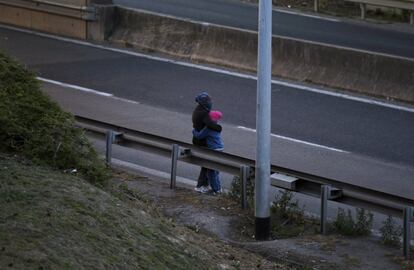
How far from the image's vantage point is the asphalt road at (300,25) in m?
23.7

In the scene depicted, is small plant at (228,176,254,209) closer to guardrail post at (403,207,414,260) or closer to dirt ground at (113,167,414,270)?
dirt ground at (113,167,414,270)

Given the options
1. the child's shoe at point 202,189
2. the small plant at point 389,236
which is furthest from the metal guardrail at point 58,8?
the small plant at point 389,236

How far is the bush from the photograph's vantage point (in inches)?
353

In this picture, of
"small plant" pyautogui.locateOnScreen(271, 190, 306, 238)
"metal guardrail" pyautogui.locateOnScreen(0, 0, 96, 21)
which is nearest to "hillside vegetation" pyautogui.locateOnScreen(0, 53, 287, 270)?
"small plant" pyautogui.locateOnScreen(271, 190, 306, 238)

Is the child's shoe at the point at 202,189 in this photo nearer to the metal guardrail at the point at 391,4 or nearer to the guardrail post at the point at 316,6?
the metal guardrail at the point at 391,4

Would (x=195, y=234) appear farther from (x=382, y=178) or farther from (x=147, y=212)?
(x=382, y=178)

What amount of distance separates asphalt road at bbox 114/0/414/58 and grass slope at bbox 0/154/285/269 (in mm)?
14590

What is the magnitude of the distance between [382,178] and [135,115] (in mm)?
5019

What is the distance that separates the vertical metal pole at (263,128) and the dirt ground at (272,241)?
25 cm

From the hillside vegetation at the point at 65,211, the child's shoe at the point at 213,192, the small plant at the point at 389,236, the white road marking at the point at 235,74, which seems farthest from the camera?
the white road marking at the point at 235,74

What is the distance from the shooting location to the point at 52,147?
896 centimetres

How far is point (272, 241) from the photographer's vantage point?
33.0 ft

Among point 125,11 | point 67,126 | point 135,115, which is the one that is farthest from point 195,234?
point 125,11

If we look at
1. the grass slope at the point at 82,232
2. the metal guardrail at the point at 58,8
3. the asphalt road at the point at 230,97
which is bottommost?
the asphalt road at the point at 230,97
